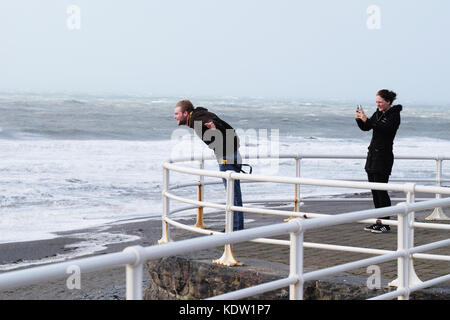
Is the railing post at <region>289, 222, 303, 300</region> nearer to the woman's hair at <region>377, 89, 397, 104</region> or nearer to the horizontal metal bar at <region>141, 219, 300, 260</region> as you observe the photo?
the horizontal metal bar at <region>141, 219, 300, 260</region>

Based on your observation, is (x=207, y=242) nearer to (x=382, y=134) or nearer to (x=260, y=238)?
(x=260, y=238)

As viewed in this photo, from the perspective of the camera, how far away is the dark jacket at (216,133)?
7590 mm

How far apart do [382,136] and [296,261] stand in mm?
4796

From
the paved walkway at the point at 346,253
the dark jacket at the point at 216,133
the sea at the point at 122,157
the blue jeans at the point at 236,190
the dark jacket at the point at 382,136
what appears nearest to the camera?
the paved walkway at the point at 346,253

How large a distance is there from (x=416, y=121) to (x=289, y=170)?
54.5m

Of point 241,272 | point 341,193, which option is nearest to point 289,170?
point 341,193

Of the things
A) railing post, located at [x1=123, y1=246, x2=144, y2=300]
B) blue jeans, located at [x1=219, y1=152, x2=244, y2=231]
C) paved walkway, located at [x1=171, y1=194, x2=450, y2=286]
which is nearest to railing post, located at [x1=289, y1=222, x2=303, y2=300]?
railing post, located at [x1=123, y1=246, x2=144, y2=300]

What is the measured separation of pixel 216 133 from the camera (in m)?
7.68

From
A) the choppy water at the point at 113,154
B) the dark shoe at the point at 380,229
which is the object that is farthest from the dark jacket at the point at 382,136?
the choppy water at the point at 113,154

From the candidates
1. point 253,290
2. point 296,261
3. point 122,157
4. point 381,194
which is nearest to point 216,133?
point 381,194

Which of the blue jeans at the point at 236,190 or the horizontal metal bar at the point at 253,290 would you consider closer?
the horizontal metal bar at the point at 253,290

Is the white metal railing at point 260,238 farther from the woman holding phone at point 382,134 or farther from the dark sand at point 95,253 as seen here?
the dark sand at point 95,253

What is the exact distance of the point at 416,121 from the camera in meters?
80.9

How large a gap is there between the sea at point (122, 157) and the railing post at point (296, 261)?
512cm
